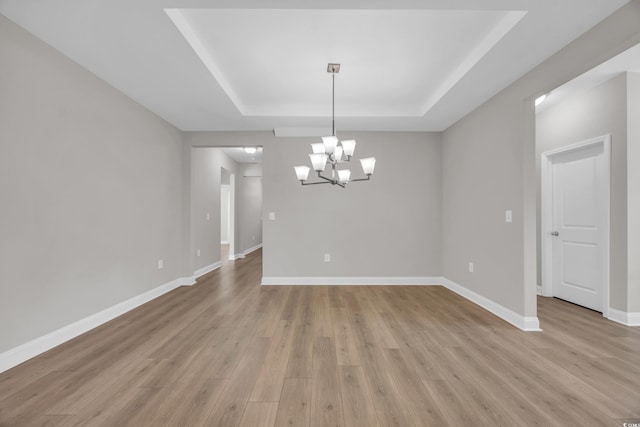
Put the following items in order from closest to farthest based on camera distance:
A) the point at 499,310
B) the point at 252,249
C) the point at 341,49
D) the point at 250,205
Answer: the point at 341,49 → the point at 499,310 → the point at 250,205 → the point at 252,249

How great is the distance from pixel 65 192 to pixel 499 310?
4.51 meters

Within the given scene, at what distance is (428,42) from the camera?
2.54m

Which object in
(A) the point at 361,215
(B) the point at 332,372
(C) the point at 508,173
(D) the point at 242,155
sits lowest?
(B) the point at 332,372

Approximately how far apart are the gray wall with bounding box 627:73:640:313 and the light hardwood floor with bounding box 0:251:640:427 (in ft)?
1.94

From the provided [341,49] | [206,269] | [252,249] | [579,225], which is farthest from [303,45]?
[252,249]

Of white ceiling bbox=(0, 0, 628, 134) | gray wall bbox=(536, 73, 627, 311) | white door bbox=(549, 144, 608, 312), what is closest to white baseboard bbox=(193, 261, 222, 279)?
white ceiling bbox=(0, 0, 628, 134)

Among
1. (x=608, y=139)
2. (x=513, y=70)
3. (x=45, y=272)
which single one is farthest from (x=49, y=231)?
(x=608, y=139)

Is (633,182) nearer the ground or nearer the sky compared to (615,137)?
nearer the ground

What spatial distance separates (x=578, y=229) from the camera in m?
3.47

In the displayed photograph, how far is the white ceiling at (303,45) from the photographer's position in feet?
6.28

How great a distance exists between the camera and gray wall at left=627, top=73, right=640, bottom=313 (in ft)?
9.37

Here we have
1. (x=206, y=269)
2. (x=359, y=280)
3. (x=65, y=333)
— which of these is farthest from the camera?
(x=206, y=269)

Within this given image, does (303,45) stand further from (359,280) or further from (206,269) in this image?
(206,269)

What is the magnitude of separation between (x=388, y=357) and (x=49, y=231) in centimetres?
296
